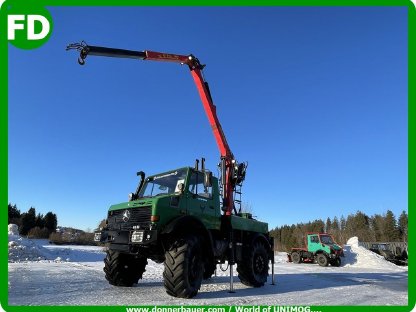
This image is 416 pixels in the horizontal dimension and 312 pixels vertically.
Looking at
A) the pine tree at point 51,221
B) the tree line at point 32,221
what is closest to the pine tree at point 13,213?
the tree line at point 32,221

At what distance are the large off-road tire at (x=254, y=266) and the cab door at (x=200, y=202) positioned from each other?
1.53 metres

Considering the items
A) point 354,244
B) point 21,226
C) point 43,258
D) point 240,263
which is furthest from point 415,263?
point 21,226

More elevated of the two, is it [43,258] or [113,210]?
[113,210]

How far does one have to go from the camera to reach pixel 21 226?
58.9 m

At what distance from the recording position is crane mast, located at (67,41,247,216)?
10.8 m

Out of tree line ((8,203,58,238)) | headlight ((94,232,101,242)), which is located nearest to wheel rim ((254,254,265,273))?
headlight ((94,232,101,242))

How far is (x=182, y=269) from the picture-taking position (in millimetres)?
7348

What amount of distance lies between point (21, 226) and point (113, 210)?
58250mm

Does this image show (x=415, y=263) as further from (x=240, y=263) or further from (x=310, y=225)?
(x=310, y=225)

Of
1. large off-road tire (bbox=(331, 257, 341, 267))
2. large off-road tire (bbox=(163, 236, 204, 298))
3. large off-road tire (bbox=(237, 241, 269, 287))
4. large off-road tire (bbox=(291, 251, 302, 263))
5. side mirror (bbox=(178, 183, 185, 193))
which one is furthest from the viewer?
large off-road tire (bbox=(291, 251, 302, 263))

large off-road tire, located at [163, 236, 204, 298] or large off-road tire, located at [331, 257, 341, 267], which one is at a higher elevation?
large off-road tire, located at [163, 236, 204, 298]

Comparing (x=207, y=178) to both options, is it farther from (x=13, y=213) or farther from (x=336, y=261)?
(x=13, y=213)

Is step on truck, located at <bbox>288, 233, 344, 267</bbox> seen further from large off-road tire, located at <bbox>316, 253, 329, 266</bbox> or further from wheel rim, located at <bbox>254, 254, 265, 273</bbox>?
wheel rim, located at <bbox>254, 254, 265, 273</bbox>

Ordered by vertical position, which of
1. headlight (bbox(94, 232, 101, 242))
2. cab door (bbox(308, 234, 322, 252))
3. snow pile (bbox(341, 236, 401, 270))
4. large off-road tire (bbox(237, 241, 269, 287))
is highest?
headlight (bbox(94, 232, 101, 242))
